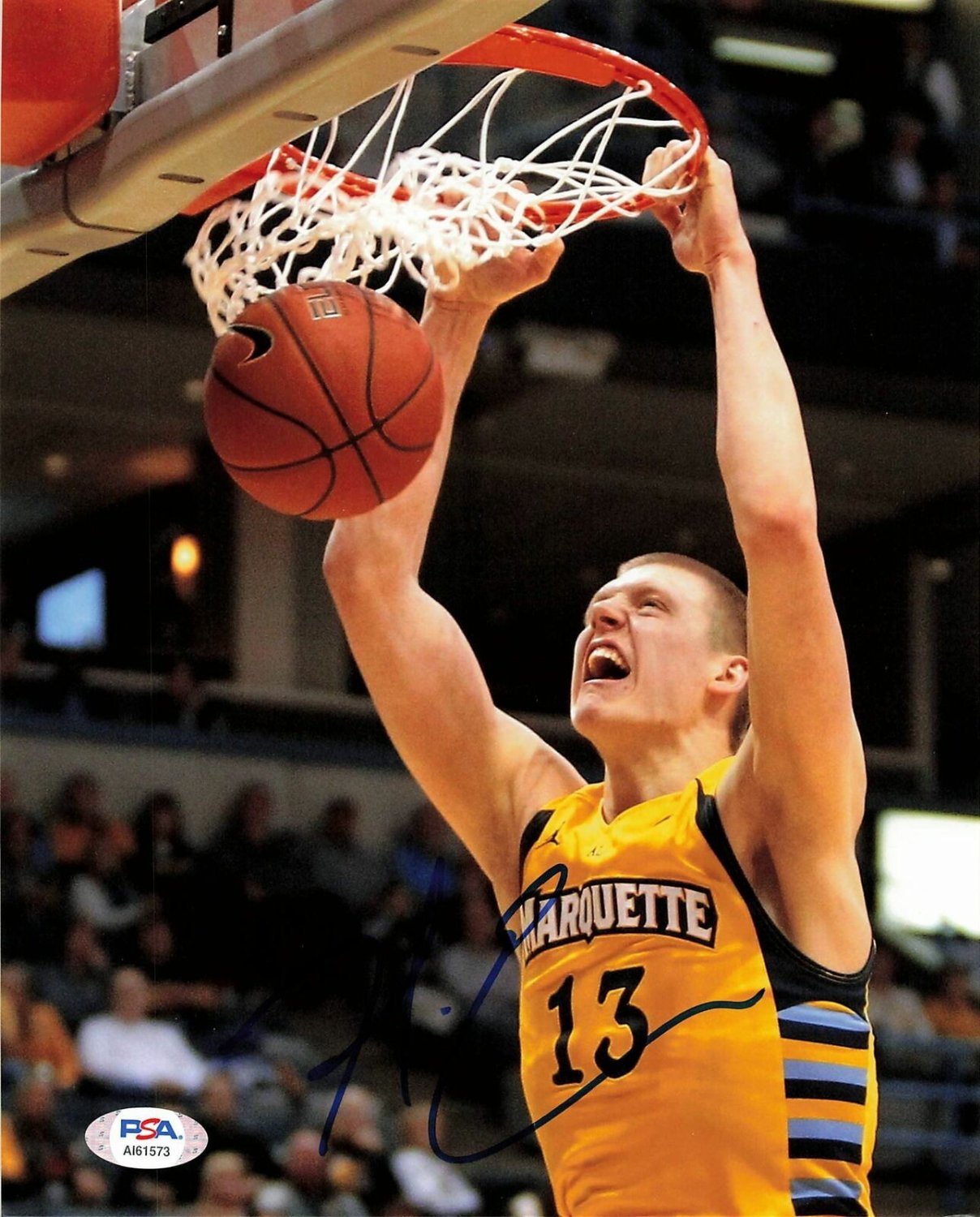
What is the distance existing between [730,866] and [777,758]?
168mm

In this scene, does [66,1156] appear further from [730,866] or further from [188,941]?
[730,866]

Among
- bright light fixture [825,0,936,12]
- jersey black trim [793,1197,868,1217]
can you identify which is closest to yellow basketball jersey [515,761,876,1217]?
jersey black trim [793,1197,868,1217]

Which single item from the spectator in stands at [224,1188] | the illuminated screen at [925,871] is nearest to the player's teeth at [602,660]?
the spectator in stands at [224,1188]

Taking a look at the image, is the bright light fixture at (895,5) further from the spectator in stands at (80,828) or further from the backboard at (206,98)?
the backboard at (206,98)

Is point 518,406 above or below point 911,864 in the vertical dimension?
above

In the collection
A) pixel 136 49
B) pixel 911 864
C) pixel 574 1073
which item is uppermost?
pixel 911 864

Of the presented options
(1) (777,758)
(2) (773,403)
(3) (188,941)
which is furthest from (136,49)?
(3) (188,941)

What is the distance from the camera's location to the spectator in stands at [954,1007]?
22.5ft

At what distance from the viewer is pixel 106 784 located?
6.60 m

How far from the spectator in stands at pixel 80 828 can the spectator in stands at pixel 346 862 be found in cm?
61

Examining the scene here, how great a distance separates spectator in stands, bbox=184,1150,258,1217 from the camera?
546 cm

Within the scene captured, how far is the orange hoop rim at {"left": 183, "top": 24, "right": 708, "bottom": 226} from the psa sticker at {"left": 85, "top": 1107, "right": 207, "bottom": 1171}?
4.00 ft

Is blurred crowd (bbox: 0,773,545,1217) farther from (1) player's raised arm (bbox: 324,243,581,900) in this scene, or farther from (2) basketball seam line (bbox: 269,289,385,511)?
(2) basketball seam line (bbox: 269,289,385,511)

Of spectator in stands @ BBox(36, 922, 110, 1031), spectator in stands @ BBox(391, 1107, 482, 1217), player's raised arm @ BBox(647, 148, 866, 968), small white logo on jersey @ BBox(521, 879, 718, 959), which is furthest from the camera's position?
spectator in stands @ BBox(36, 922, 110, 1031)
